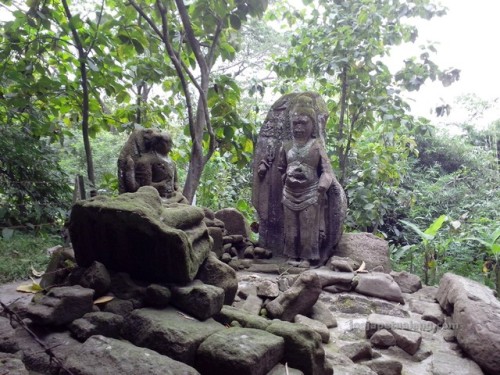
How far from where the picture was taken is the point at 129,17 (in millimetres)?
5020

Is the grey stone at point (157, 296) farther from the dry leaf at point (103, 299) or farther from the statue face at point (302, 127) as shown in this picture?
the statue face at point (302, 127)

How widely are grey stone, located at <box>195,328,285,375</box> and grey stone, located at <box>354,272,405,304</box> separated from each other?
89.0 inches

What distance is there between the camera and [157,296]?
108 inches

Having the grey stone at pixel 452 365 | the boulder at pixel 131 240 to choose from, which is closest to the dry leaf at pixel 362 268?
the grey stone at pixel 452 365

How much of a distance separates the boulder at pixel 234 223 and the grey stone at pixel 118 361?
397 centimetres

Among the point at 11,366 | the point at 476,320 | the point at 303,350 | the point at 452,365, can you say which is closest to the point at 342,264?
the point at 476,320

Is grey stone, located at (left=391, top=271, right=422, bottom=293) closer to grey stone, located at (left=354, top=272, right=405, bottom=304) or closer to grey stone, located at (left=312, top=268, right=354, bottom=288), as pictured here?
grey stone, located at (left=354, top=272, right=405, bottom=304)

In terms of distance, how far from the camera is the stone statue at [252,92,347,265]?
18.7ft

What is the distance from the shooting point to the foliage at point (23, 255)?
4.39 metres

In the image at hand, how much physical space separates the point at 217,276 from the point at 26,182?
1552 mm

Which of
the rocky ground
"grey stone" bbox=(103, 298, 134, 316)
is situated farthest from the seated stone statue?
"grey stone" bbox=(103, 298, 134, 316)

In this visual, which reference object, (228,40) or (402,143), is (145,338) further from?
(402,143)

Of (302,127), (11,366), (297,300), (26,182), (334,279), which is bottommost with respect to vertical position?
(334,279)

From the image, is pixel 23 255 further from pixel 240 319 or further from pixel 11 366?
pixel 11 366
